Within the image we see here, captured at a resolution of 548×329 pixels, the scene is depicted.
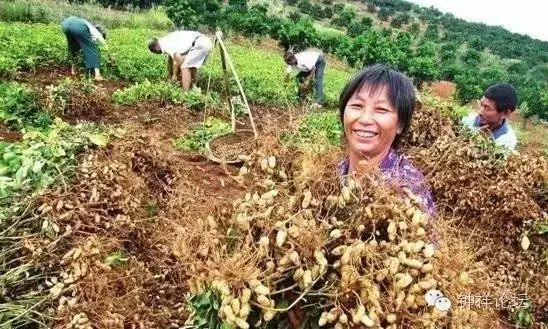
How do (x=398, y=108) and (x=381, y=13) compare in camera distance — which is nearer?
(x=398, y=108)

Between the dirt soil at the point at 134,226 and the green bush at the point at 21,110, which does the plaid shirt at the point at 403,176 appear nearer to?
the dirt soil at the point at 134,226

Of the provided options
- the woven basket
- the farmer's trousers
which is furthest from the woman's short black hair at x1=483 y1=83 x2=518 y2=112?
the farmer's trousers

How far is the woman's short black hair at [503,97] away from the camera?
4.63 metres

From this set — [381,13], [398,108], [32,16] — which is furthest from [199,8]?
[381,13]

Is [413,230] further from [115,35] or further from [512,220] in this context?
[115,35]

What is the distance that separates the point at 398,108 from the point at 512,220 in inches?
81.2

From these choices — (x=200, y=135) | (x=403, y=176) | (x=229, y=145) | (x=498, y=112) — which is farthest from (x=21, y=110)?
(x=403, y=176)

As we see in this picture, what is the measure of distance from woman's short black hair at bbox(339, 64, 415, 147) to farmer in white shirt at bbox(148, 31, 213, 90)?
696cm

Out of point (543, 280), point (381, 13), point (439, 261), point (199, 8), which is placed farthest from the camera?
point (381, 13)

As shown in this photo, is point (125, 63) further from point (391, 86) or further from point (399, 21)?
point (399, 21)

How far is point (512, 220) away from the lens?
3.89 metres

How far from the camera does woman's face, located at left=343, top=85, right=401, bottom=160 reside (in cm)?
221

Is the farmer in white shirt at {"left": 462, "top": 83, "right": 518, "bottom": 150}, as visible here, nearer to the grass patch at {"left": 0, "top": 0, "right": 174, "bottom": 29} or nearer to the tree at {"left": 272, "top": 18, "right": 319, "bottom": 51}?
the grass patch at {"left": 0, "top": 0, "right": 174, "bottom": 29}

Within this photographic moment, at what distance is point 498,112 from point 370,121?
292 centimetres
